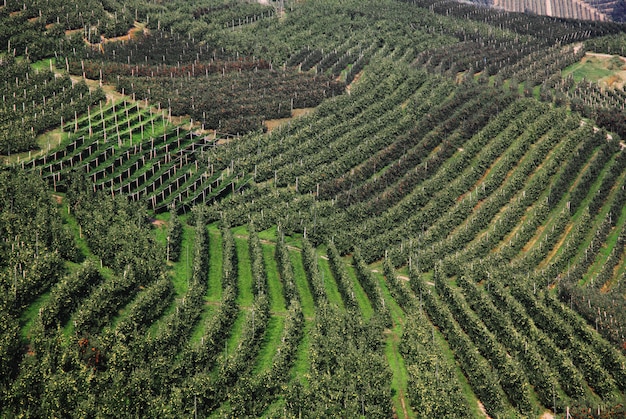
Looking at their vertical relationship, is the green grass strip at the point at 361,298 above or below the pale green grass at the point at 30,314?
below

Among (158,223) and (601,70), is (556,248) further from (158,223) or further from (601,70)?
(601,70)

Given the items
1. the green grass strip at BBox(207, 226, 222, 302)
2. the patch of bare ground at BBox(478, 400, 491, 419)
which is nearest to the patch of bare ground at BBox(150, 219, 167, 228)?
the green grass strip at BBox(207, 226, 222, 302)

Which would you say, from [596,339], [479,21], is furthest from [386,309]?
[479,21]

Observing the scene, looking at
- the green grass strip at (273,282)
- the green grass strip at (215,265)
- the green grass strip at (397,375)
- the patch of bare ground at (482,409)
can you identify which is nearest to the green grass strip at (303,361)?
the green grass strip at (273,282)

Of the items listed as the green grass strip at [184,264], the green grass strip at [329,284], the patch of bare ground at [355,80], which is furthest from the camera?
the patch of bare ground at [355,80]

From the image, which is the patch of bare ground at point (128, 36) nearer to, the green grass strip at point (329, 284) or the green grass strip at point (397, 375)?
the green grass strip at point (329, 284)
